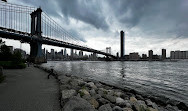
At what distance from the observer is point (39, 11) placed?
206ft

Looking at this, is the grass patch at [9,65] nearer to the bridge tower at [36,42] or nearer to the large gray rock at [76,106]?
the large gray rock at [76,106]

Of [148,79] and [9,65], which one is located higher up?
[9,65]

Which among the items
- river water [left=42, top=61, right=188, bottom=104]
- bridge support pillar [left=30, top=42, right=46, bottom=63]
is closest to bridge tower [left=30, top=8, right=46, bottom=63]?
bridge support pillar [left=30, top=42, right=46, bottom=63]

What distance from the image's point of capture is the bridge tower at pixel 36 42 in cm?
5502

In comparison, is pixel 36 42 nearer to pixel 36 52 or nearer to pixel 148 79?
pixel 36 52

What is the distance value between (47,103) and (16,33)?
58.3m

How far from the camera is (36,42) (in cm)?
5591

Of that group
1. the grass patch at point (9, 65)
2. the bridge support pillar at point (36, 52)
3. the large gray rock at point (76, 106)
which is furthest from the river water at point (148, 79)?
the bridge support pillar at point (36, 52)

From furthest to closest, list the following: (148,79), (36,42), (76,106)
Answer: (36,42) → (148,79) → (76,106)

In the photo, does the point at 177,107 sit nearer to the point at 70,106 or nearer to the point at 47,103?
the point at 70,106

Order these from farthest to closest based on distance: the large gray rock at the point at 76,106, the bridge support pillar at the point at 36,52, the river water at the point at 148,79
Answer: the bridge support pillar at the point at 36,52 → the river water at the point at 148,79 → the large gray rock at the point at 76,106

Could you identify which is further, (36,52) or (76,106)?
(36,52)

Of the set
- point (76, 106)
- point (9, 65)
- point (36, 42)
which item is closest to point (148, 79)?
point (76, 106)

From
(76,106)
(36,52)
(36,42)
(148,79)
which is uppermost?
(36,42)
